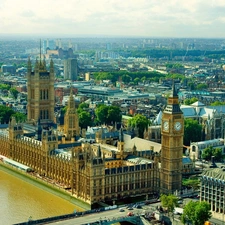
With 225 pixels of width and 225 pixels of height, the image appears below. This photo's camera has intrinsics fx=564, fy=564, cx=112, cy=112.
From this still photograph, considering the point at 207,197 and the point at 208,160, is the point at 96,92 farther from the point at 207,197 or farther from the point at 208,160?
the point at 207,197

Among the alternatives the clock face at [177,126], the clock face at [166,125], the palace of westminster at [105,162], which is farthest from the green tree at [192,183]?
the clock face at [166,125]

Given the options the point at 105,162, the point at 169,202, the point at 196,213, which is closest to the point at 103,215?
the point at 169,202

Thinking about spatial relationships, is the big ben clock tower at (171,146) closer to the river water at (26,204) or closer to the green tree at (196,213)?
the river water at (26,204)

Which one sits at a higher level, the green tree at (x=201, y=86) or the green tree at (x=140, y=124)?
the green tree at (x=140, y=124)

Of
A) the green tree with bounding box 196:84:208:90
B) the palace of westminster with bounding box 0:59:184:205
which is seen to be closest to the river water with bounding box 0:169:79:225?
the palace of westminster with bounding box 0:59:184:205

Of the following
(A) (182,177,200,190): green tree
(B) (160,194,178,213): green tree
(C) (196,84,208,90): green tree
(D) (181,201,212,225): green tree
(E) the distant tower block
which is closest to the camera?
(D) (181,201,212,225): green tree

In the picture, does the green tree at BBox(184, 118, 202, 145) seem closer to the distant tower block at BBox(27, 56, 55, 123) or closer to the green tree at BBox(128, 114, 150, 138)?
the green tree at BBox(128, 114, 150, 138)

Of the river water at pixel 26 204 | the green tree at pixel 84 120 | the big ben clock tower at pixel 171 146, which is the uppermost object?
the big ben clock tower at pixel 171 146

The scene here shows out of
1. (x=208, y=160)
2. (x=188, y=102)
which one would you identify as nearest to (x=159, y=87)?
(x=188, y=102)
